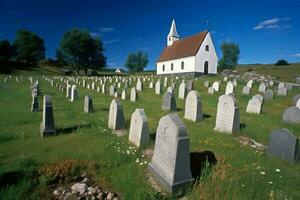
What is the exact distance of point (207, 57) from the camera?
4262cm

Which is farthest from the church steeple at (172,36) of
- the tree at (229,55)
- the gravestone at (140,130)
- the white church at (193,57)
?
the gravestone at (140,130)

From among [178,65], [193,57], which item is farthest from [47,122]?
[178,65]

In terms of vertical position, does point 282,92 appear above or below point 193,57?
below

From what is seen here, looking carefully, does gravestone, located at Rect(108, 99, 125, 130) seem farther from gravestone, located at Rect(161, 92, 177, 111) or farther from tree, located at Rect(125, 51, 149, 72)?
tree, located at Rect(125, 51, 149, 72)

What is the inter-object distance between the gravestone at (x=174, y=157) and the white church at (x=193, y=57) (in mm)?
38699

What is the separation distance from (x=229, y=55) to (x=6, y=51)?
240 ft

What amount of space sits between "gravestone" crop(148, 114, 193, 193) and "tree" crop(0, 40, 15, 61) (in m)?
71.9

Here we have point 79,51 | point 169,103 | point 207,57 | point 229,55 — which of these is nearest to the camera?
point 169,103

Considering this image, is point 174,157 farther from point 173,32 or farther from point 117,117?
point 173,32

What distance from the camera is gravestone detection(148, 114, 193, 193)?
375 cm

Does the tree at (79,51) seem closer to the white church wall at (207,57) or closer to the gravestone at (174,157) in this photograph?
the white church wall at (207,57)

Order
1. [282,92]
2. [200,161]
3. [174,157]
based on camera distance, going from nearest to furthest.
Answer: [174,157] → [200,161] → [282,92]

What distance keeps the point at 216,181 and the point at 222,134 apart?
327 cm

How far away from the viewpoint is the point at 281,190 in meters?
3.77
